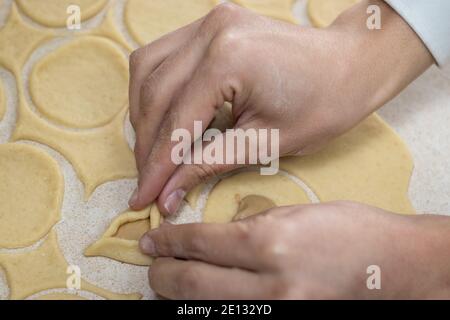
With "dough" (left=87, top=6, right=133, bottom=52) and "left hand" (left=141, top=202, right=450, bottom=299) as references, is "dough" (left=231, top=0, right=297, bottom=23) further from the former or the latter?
"left hand" (left=141, top=202, right=450, bottom=299)

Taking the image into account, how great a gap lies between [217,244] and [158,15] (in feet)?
2.00

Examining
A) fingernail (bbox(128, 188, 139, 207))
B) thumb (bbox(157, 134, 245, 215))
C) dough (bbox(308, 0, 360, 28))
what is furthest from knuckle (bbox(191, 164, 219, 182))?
dough (bbox(308, 0, 360, 28))

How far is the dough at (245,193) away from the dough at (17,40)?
0.46 meters

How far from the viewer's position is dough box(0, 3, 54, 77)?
1009 millimetres

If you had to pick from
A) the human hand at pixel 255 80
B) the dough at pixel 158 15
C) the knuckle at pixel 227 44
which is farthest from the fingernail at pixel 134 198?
the dough at pixel 158 15

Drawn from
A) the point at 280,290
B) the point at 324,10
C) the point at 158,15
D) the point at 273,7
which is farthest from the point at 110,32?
the point at 280,290

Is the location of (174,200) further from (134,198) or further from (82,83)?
(82,83)

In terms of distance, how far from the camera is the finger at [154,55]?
85 centimetres

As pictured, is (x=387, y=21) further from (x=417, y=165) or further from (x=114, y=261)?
(x=114, y=261)

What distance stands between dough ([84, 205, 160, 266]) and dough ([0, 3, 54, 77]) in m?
0.39

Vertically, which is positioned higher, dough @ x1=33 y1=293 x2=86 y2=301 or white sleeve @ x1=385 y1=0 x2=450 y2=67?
white sleeve @ x1=385 y1=0 x2=450 y2=67

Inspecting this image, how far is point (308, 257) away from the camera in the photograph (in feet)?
2.02

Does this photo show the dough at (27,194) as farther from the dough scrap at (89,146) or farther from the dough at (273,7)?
the dough at (273,7)
